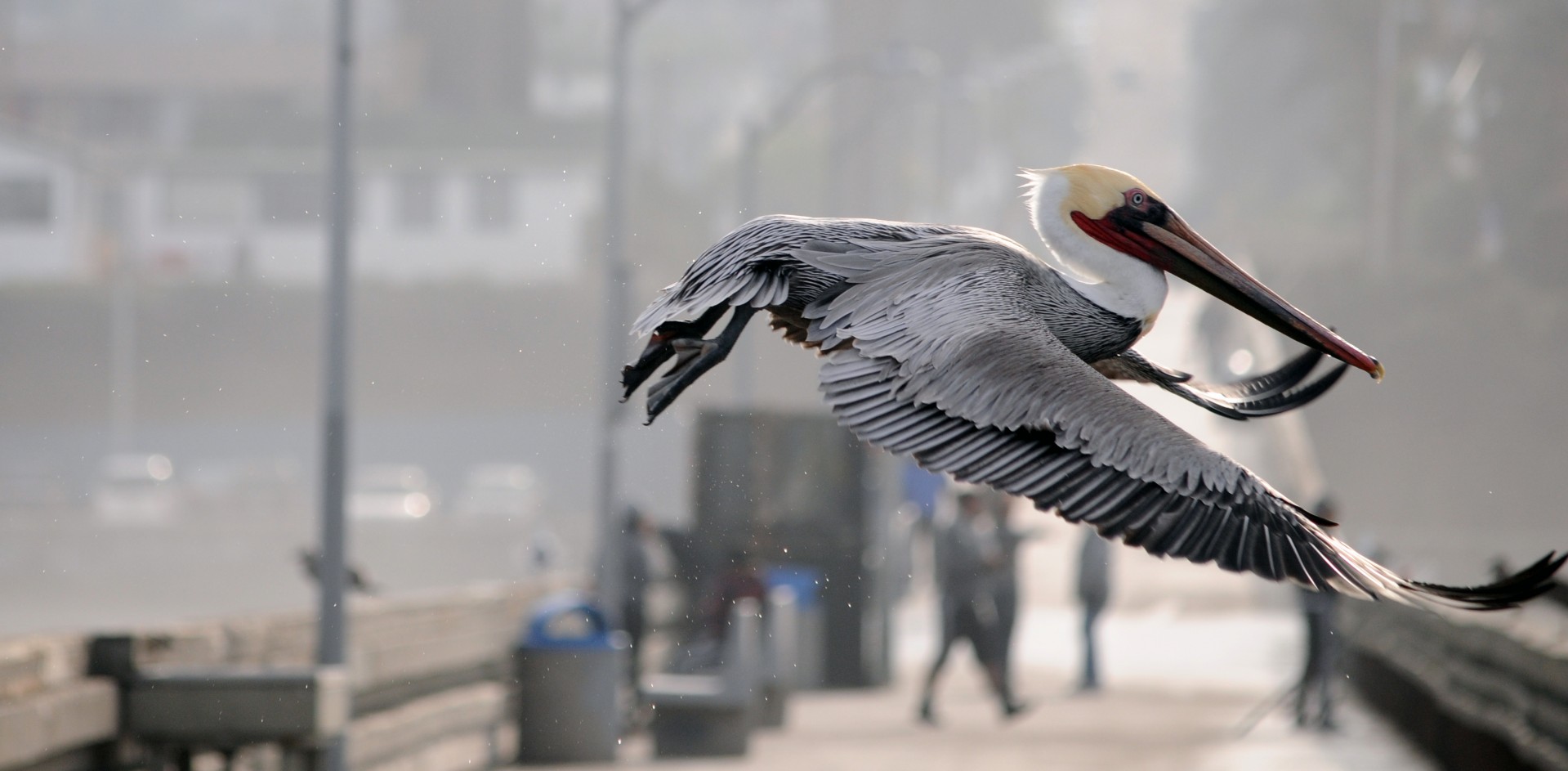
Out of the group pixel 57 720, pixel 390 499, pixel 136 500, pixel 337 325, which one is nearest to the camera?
pixel 57 720

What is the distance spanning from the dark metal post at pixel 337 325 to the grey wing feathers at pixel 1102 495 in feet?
32.0

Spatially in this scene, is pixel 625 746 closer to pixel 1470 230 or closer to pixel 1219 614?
pixel 1219 614

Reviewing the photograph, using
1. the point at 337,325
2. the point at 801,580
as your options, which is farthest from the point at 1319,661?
the point at 337,325

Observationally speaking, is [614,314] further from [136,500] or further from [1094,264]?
[136,500]

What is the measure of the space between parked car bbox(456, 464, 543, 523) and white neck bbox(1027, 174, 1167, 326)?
67.1 metres

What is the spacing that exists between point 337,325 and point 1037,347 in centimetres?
1148

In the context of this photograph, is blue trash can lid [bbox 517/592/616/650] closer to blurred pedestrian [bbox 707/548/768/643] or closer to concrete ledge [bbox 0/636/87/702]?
blurred pedestrian [bbox 707/548/768/643]

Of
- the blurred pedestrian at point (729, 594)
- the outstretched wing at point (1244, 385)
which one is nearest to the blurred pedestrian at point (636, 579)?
the blurred pedestrian at point (729, 594)

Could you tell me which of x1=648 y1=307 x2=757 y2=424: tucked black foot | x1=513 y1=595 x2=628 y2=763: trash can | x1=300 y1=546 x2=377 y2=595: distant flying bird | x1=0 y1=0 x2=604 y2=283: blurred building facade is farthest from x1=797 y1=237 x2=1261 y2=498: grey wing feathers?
x1=0 y1=0 x2=604 y2=283: blurred building facade

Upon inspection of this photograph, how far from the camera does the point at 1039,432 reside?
5449mm

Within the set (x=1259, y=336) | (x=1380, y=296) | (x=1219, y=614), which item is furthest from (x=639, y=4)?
(x=1380, y=296)

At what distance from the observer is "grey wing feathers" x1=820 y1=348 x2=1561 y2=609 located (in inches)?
209

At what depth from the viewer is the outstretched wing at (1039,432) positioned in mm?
5355

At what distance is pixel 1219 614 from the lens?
118ft
